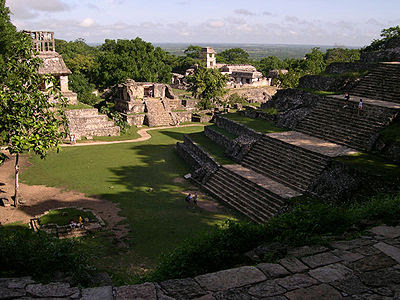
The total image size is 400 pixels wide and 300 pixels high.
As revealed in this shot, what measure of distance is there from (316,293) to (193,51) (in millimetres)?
97621

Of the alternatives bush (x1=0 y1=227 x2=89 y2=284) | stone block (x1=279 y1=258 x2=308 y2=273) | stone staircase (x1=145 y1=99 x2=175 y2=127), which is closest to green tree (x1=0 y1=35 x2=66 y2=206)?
bush (x1=0 y1=227 x2=89 y2=284)

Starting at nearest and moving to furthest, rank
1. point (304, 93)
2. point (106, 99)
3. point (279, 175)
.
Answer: point (279, 175) < point (304, 93) < point (106, 99)

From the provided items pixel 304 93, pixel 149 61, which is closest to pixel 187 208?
pixel 304 93

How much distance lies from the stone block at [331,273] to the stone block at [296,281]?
0.13 m

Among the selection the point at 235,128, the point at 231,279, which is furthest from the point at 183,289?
the point at 235,128

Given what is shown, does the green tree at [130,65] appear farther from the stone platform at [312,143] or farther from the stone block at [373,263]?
the stone block at [373,263]

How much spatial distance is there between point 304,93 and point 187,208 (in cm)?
1236

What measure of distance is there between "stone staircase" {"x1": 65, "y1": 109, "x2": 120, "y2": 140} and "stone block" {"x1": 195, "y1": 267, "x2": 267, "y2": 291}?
23.4 m

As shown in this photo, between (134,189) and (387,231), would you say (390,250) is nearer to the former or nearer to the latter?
(387,231)

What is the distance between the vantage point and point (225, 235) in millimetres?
6699

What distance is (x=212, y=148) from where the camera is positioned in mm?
22078

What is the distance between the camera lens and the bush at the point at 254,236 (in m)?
6.14

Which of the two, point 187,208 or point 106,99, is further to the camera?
point 106,99

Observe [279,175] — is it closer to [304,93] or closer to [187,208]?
[187,208]
